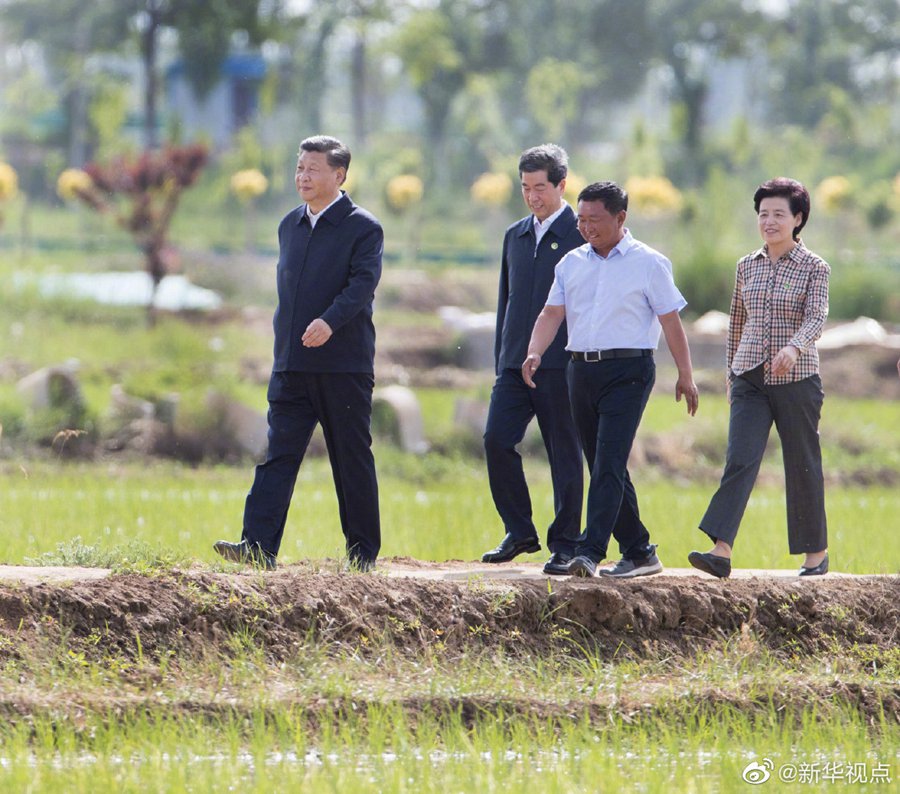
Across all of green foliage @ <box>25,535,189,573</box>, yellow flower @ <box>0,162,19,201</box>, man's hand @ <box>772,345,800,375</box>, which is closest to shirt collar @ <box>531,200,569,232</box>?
man's hand @ <box>772,345,800,375</box>

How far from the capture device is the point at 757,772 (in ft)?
18.2

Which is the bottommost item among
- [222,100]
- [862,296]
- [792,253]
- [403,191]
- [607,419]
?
[607,419]

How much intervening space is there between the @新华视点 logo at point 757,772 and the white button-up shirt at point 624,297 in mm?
2249

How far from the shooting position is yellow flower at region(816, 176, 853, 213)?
24.5 metres

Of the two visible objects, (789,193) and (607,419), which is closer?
(607,419)

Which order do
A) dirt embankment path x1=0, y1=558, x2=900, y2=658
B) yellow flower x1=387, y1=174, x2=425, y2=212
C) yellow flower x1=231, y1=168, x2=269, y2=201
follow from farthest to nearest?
yellow flower x1=387, y1=174, x2=425, y2=212 → yellow flower x1=231, y1=168, x2=269, y2=201 → dirt embankment path x1=0, y1=558, x2=900, y2=658

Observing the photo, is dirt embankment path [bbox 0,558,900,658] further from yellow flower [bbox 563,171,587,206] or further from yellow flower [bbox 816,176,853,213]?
yellow flower [bbox 816,176,853,213]

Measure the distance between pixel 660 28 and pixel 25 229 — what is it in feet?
27.7

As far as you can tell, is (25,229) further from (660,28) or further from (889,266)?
(889,266)

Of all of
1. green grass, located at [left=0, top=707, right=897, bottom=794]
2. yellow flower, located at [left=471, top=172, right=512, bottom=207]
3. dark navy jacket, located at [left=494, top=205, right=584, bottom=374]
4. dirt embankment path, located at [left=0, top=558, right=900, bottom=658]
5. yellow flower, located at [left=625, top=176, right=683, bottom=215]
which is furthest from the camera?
yellow flower, located at [left=471, top=172, right=512, bottom=207]

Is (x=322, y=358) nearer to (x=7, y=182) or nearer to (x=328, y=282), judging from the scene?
(x=328, y=282)

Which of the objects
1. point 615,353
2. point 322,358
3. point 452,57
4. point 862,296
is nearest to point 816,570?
point 615,353

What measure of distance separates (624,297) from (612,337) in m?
0.17

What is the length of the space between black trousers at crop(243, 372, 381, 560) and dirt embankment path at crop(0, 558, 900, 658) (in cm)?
26
